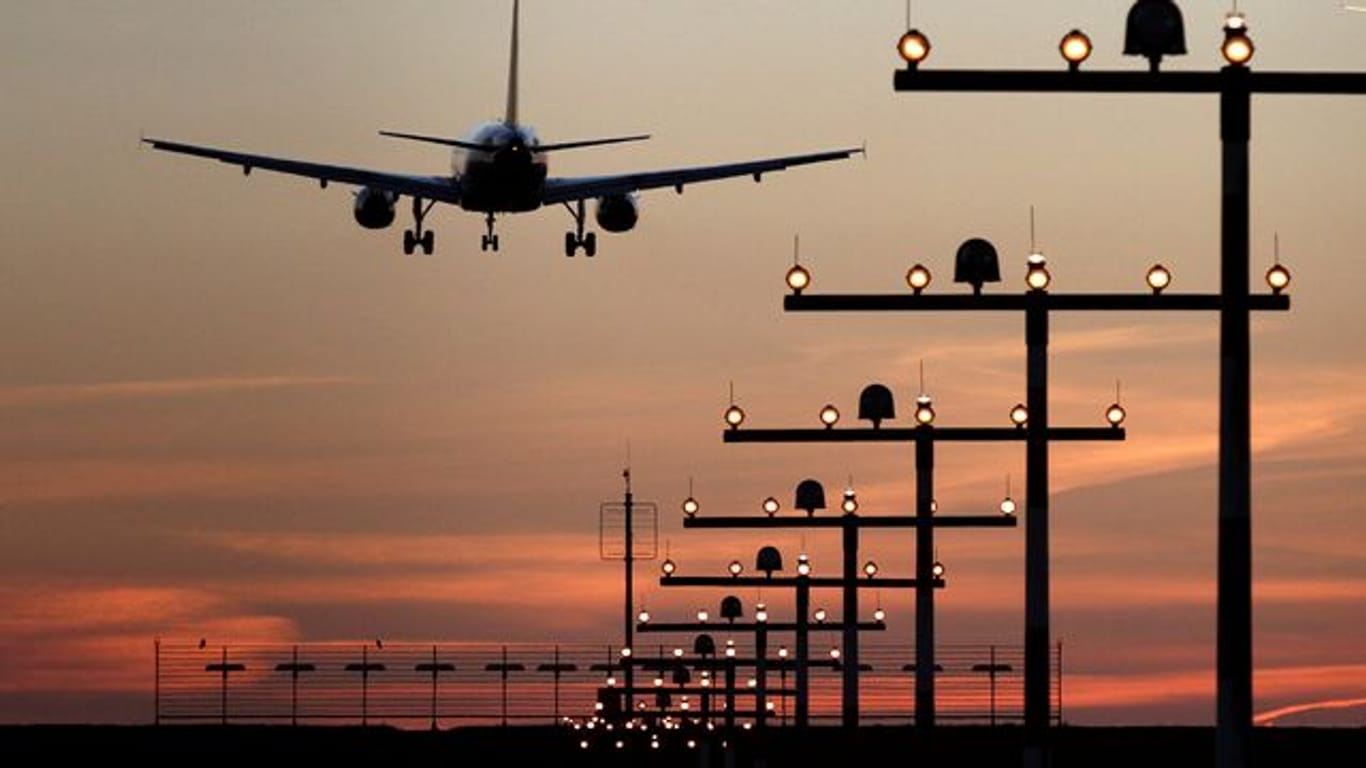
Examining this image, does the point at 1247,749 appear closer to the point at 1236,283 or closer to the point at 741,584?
the point at 1236,283

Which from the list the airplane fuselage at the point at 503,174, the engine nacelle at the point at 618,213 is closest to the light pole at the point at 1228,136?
the airplane fuselage at the point at 503,174

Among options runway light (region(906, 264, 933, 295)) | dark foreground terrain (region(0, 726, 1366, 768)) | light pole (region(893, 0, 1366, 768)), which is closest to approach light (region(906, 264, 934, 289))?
runway light (region(906, 264, 933, 295))

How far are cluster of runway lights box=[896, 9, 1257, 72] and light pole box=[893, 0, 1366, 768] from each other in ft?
0.04

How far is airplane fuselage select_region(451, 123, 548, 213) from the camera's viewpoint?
12481 cm

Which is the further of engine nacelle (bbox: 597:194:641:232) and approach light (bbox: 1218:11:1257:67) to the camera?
engine nacelle (bbox: 597:194:641:232)

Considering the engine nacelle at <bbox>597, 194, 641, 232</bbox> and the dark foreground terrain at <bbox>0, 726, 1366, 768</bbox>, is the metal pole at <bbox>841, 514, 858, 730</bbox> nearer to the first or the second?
the dark foreground terrain at <bbox>0, 726, 1366, 768</bbox>

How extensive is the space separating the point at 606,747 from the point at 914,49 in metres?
94.7

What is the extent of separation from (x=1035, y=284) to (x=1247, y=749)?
19.1m

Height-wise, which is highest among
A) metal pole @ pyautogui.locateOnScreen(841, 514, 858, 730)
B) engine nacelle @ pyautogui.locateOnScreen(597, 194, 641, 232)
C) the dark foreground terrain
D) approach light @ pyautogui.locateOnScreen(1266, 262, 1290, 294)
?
engine nacelle @ pyautogui.locateOnScreen(597, 194, 641, 232)

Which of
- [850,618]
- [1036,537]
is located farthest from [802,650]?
[1036,537]

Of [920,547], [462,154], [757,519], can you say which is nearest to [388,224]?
[462,154]

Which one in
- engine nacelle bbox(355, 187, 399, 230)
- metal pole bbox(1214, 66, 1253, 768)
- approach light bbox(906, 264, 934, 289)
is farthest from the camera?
engine nacelle bbox(355, 187, 399, 230)

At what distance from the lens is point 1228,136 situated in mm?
44625

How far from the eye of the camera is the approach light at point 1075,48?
4425 centimetres
